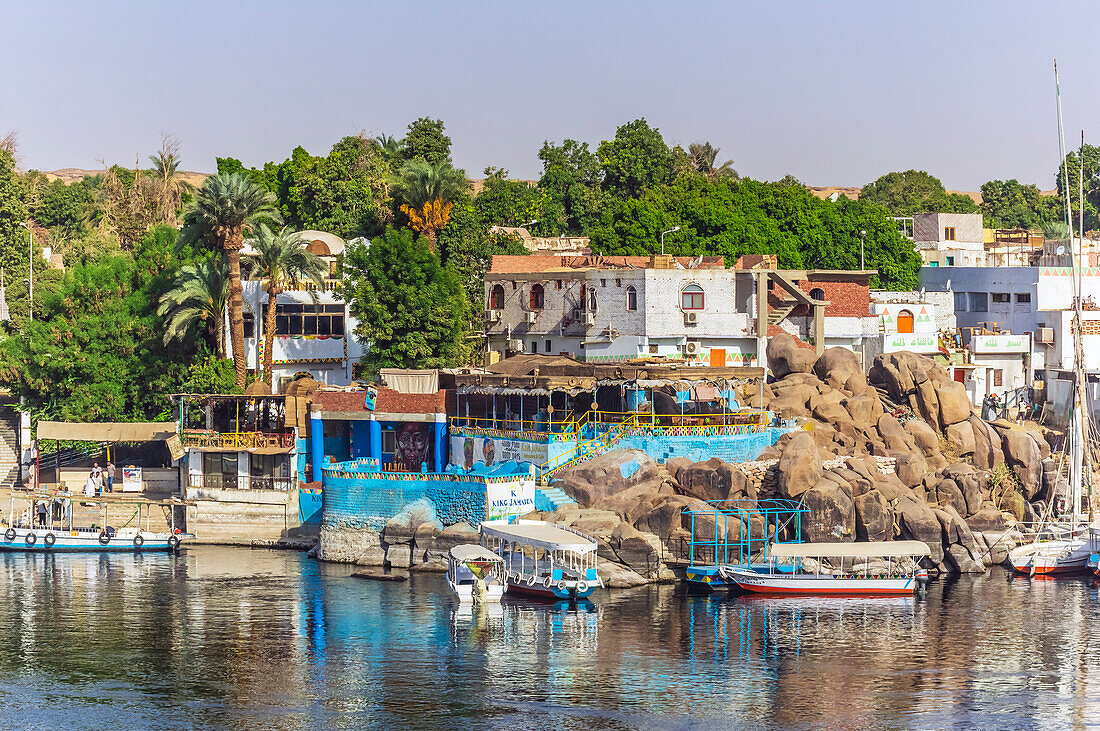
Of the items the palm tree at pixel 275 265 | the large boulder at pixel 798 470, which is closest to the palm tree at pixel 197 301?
the palm tree at pixel 275 265

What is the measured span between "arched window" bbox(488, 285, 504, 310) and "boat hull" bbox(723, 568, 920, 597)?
110 ft

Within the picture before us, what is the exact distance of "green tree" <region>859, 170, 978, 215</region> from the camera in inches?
6575

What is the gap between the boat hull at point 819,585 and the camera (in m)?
61.9

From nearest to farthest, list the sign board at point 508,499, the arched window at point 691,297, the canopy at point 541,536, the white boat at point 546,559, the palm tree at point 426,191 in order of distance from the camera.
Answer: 1. the canopy at point 541,536
2. the white boat at point 546,559
3. the sign board at point 508,499
4. the arched window at point 691,297
5. the palm tree at point 426,191

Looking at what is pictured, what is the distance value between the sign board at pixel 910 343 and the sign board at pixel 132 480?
45077 millimetres

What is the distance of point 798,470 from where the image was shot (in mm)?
66375

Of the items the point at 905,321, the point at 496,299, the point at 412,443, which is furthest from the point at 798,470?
the point at 905,321

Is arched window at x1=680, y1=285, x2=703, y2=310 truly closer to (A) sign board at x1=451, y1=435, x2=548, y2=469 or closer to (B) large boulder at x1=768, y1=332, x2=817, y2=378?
(B) large boulder at x1=768, y1=332, x2=817, y2=378

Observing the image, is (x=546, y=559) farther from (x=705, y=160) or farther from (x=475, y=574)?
(x=705, y=160)

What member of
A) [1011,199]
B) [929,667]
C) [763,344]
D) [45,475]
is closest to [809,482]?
[929,667]

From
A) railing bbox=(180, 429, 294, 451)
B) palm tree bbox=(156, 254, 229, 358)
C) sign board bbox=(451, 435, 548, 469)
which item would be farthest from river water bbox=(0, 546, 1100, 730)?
palm tree bbox=(156, 254, 229, 358)

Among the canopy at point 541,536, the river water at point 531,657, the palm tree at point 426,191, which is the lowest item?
the river water at point 531,657

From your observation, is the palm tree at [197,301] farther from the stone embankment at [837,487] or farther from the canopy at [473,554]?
the canopy at [473,554]

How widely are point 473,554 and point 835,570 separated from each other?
49.9 ft
